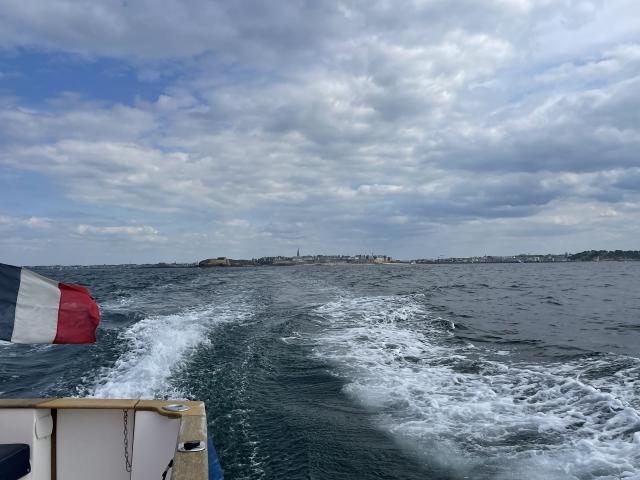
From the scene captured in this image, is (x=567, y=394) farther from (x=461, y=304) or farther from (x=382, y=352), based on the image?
(x=461, y=304)

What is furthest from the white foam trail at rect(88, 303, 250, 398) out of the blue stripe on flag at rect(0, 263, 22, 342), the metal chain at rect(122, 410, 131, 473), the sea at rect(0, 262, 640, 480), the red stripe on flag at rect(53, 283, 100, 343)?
the blue stripe on flag at rect(0, 263, 22, 342)

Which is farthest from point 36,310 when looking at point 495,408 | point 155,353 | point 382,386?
point 155,353

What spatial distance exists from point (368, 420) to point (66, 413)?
516 centimetres

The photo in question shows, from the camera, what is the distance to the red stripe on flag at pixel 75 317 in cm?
459

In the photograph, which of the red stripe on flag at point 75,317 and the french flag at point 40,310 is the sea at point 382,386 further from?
the french flag at point 40,310

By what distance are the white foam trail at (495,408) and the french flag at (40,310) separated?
534 centimetres

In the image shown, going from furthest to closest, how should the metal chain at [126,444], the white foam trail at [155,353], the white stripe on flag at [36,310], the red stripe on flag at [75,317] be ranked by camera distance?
the white foam trail at [155,353]
the metal chain at [126,444]
the red stripe on flag at [75,317]
the white stripe on flag at [36,310]

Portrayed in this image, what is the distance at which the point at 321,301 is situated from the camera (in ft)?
87.3

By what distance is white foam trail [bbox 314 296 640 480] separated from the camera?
6344 millimetres

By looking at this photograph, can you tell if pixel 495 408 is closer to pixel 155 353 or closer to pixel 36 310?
pixel 36 310

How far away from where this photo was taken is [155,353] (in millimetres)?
12922

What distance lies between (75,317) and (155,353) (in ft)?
29.4

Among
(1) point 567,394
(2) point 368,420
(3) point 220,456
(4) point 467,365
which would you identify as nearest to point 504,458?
(2) point 368,420

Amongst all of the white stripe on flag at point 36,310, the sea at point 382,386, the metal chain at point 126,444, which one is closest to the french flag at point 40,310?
the white stripe on flag at point 36,310
